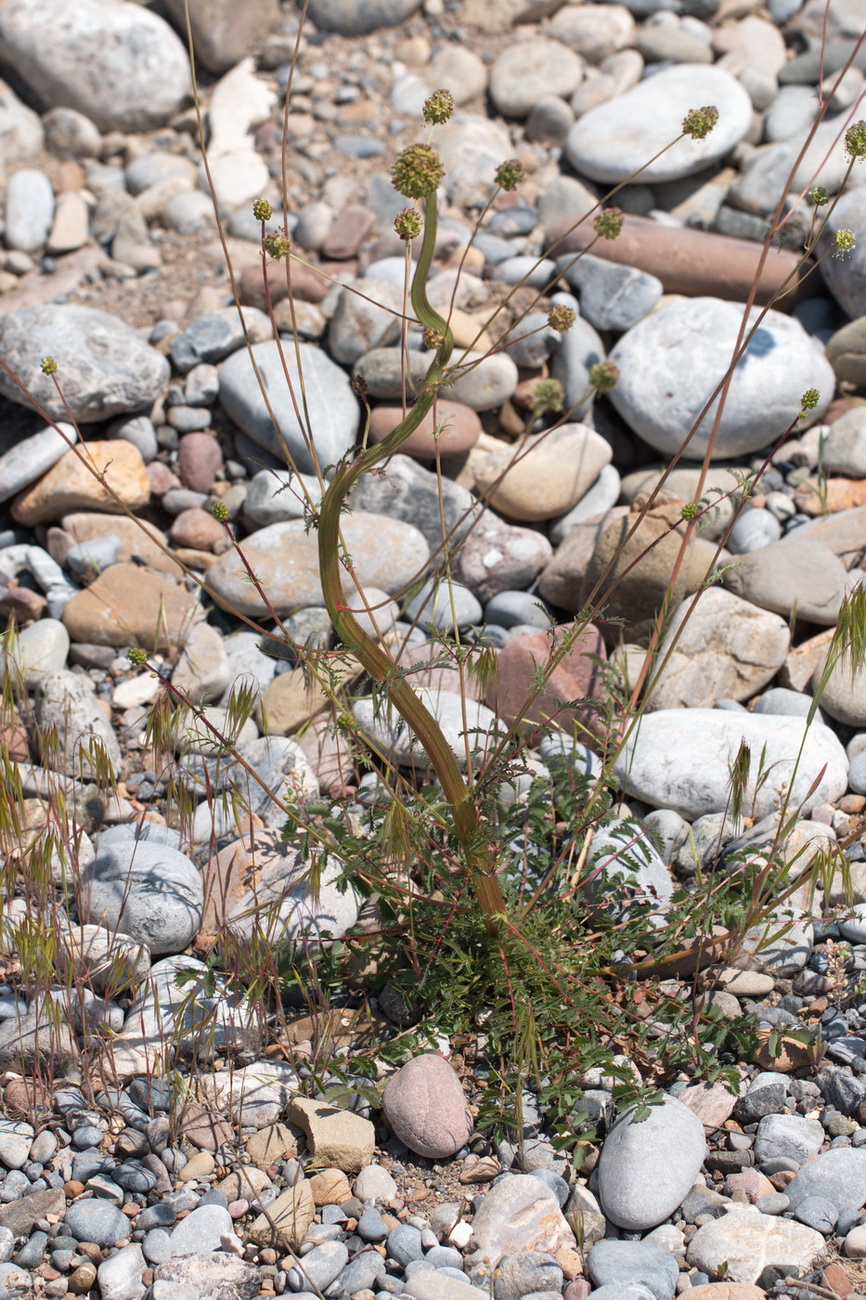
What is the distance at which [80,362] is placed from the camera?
4562mm

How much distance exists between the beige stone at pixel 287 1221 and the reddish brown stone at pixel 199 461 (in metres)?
3.09

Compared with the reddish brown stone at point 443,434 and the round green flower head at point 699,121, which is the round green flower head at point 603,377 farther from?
the reddish brown stone at point 443,434

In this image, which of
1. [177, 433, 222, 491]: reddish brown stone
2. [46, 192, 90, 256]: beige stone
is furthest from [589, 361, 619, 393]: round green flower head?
[46, 192, 90, 256]: beige stone

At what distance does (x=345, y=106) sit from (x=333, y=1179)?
5717 mm

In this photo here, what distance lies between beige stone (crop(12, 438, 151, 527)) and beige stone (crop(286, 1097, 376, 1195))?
2.65 meters

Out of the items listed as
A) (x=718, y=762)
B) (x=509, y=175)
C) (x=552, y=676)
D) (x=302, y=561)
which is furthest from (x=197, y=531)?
(x=509, y=175)

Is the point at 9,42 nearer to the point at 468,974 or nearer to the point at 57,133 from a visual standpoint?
the point at 57,133

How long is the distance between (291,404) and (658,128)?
253cm

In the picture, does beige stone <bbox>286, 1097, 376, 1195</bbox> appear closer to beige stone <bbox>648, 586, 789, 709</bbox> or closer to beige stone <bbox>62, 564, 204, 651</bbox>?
beige stone <bbox>648, 586, 789, 709</bbox>

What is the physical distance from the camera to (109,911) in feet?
9.95

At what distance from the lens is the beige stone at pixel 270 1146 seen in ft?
8.36

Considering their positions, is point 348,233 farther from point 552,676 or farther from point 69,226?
point 552,676

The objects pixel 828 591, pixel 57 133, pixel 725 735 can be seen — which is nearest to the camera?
pixel 725 735

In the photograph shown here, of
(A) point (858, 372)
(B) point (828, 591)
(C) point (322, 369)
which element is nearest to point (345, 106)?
(C) point (322, 369)
